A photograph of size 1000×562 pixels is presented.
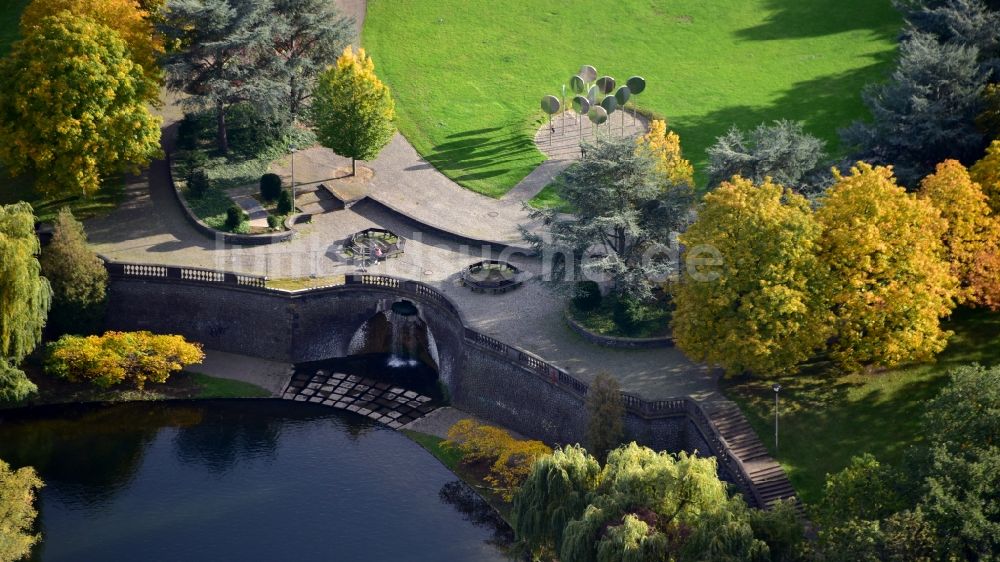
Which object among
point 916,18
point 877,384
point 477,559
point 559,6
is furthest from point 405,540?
point 559,6

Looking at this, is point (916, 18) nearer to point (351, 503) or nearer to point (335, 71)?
point (335, 71)

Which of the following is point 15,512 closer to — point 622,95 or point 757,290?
point 757,290

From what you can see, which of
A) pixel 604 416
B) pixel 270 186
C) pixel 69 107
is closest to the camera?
pixel 604 416

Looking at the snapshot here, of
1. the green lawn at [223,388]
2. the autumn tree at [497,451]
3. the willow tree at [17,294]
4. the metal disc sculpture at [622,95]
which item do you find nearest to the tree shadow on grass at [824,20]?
the metal disc sculpture at [622,95]

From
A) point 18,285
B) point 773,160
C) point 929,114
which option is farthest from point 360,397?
point 929,114

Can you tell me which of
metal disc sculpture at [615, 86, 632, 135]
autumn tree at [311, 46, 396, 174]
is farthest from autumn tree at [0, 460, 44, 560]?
metal disc sculpture at [615, 86, 632, 135]

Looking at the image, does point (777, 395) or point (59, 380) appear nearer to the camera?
point (777, 395)
